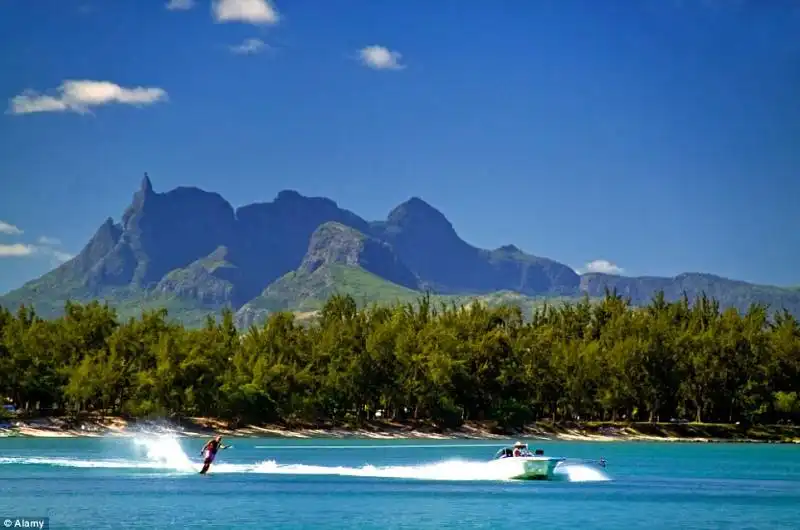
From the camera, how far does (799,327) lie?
162625 mm

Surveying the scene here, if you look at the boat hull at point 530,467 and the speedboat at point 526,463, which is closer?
the boat hull at point 530,467

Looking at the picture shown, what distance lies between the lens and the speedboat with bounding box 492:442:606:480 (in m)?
73.6

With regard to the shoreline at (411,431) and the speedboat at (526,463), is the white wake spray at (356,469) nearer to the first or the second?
the speedboat at (526,463)

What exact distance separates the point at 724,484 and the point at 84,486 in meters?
40.5

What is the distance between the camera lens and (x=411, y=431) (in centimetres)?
14000

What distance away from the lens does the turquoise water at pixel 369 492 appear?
55.4m

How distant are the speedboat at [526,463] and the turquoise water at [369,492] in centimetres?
102

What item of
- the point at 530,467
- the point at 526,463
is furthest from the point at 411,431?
the point at 526,463

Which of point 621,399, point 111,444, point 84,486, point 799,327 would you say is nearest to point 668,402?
point 621,399

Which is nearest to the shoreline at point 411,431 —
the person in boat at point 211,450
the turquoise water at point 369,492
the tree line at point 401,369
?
the tree line at point 401,369

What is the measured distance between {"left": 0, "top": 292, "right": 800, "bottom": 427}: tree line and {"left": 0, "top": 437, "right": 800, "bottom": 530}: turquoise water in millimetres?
23667

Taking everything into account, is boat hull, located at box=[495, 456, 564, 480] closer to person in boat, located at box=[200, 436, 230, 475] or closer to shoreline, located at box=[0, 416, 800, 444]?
person in boat, located at box=[200, 436, 230, 475]

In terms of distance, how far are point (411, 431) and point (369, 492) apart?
72159 millimetres

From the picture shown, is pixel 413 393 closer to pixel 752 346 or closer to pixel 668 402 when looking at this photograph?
pixel 668 402
